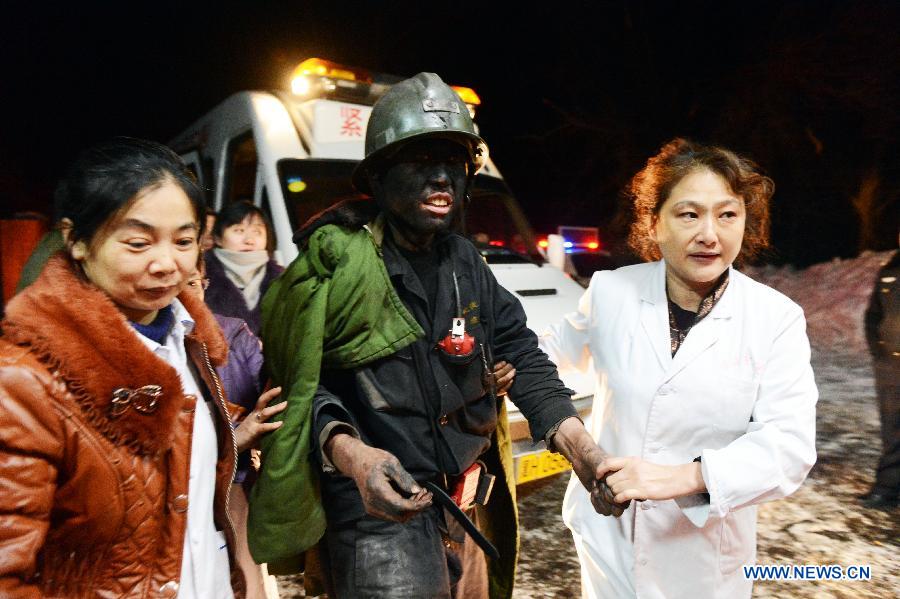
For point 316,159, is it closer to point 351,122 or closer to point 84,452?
point 351,122

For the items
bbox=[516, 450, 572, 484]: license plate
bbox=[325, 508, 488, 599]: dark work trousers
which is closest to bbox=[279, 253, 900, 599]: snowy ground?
bbox=[516, 450, 572, 484]: license plate

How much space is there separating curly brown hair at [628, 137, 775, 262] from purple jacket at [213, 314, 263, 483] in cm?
185

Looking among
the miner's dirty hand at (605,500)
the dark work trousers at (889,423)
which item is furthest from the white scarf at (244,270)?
the dark work trousers at (889,423)

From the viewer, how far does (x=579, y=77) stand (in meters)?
18.6

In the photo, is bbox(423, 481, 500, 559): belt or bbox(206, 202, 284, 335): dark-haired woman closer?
bbox(423, 481, 500, 559): belt

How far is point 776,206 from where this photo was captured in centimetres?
1806

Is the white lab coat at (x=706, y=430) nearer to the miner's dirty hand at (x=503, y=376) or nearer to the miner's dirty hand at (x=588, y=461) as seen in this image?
the miner's dirty hand at (x=588, y=461)

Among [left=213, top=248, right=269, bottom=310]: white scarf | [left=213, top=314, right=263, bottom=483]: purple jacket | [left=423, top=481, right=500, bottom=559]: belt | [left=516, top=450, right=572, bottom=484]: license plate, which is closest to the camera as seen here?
[left=423, top=481, right=500, bottom=559]: belt

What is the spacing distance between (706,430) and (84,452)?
1858mm

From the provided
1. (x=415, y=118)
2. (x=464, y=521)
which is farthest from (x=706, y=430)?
(x=415, y=118)

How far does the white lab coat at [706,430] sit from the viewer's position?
1849 mm

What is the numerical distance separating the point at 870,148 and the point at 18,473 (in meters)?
19.4

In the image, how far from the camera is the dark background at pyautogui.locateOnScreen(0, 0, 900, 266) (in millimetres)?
14562

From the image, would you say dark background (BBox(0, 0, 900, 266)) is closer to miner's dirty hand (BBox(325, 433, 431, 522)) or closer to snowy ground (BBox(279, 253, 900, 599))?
snowy ground (BBox(279, 253, 900, 599))
